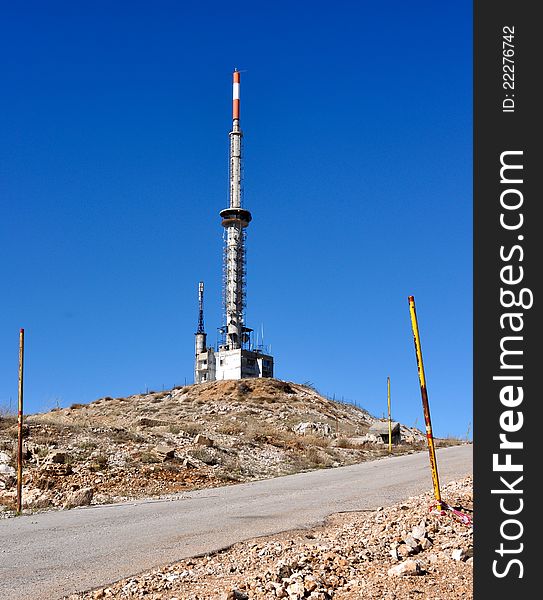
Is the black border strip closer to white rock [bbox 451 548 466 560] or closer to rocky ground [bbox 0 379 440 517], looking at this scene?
white rock [bbox 451 548 466 560]

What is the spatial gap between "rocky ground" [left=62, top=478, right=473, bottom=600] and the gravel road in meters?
0.55

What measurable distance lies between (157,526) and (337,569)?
4.77 m

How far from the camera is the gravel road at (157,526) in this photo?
8.23 m

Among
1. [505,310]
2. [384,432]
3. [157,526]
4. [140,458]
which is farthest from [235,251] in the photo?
[505,310]

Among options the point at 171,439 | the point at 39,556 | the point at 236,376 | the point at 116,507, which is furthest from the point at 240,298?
the point at 39,556

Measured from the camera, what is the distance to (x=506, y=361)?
5.31 meters

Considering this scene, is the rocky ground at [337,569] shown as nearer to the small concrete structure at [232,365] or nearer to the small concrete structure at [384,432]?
the small concrete structure at [384,432]

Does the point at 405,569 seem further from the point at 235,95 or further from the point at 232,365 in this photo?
the point at 235,95

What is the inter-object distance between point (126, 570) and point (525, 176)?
19.5 feet

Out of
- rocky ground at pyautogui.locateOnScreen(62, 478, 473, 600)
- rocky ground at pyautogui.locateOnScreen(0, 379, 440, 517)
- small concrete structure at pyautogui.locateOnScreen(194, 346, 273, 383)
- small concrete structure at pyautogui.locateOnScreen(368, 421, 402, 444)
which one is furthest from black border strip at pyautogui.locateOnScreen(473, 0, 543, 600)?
small concrete structure at pyautogui.locateOnScreen(194, 346, 273, 383)

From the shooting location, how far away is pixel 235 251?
8244 centimetres

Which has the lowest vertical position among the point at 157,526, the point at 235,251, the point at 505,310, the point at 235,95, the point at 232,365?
the point at 157,526

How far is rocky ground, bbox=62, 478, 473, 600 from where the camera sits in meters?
6.75

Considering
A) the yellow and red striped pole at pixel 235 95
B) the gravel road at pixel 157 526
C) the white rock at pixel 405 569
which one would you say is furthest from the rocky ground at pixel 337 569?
the yellow and red striped pole at pixel 235 95
